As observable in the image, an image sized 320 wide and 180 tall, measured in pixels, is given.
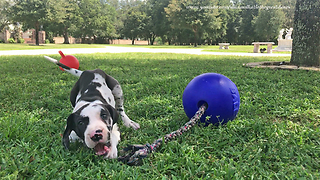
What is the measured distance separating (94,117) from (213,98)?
53.1 inches

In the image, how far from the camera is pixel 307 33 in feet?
24.4

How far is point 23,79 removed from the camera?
588cm

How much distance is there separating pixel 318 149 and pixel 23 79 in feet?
19.7

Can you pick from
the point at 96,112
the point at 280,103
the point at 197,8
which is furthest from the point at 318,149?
the point at 197,8

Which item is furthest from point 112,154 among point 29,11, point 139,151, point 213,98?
point 29,11

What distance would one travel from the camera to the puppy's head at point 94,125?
6.52 feet

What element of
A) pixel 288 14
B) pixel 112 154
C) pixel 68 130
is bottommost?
pixel 112 154

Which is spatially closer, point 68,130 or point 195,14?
point 68,130

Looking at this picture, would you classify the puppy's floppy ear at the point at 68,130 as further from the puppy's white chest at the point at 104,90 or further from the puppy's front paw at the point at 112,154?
the puppy's white chest at the point at 104,90

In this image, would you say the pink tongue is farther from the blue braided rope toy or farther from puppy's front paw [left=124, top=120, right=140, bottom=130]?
puppy's front paw [left=124, top=120, right=140, bottom=130]

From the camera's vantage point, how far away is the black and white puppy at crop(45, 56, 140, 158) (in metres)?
2.01

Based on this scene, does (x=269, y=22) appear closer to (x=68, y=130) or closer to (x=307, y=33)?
(x=307, y=33)

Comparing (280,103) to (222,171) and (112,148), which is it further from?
(112,148)

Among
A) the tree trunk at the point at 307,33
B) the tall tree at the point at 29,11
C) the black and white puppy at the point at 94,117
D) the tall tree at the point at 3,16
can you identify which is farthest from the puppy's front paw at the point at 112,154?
the tall tree at the point at 3,16
